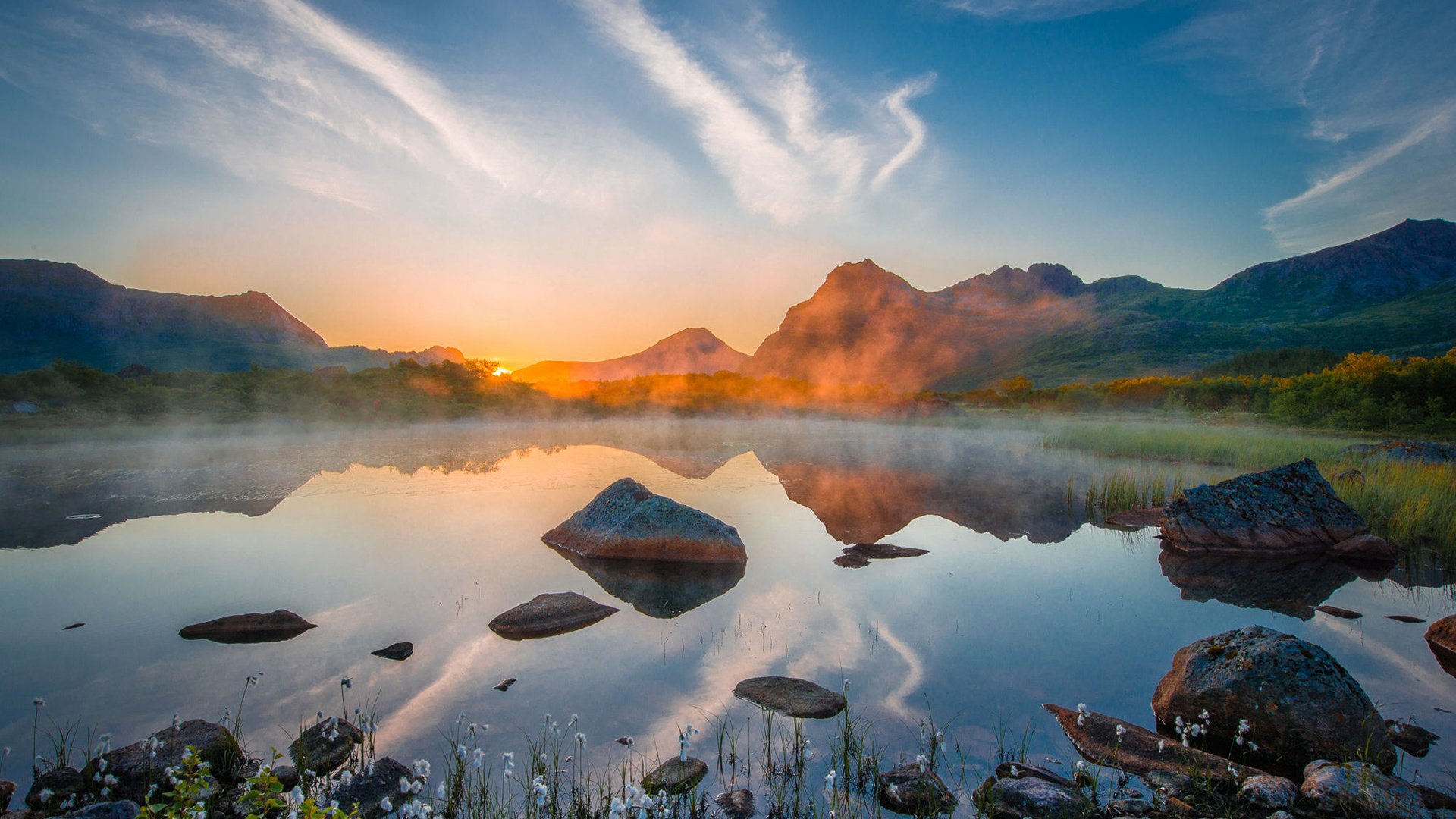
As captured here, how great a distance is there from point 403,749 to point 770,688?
3.38 metres

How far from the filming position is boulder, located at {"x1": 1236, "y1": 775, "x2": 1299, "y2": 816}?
4.17 m


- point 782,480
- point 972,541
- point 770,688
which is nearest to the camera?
point 770,688

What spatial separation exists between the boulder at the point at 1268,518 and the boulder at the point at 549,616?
37.9 ft

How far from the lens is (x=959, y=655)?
729 cm

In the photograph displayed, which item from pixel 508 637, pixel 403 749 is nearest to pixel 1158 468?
pixel 508 637

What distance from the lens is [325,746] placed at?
5008 mm

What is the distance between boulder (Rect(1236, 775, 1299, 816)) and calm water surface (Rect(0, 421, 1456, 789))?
1251 mm

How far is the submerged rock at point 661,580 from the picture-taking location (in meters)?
9.22

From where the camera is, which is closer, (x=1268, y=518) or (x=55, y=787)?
(x=55, y=787)

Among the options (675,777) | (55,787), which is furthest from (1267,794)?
(55,787)

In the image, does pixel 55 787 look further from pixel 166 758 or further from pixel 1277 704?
pixel 1277 704

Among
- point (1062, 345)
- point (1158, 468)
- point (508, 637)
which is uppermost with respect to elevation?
point (1062, 345)

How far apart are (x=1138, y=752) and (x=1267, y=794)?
995 mm

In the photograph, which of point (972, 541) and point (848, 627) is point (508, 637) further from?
point (972, 541)
